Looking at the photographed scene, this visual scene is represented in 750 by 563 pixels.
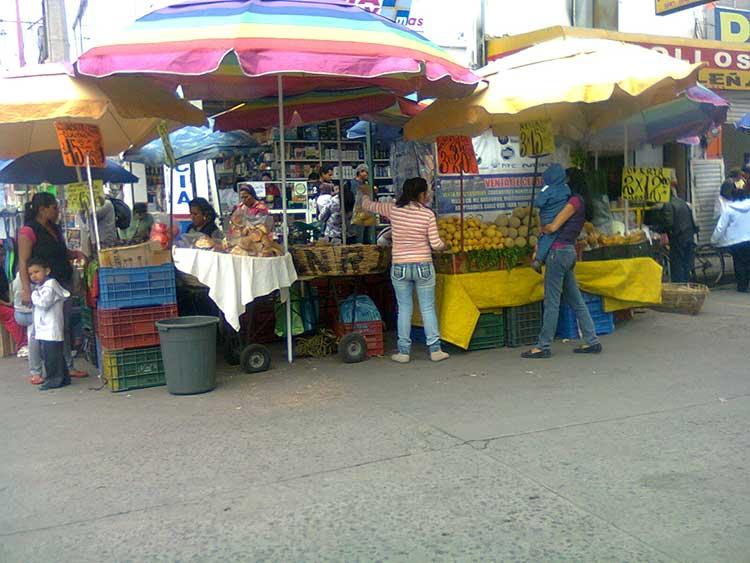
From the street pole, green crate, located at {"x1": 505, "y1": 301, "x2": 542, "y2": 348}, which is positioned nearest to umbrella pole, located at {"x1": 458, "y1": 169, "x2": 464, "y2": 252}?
green crate, located at {"x1": 505, "y1": 301, "x2": 542, "y2": 348}

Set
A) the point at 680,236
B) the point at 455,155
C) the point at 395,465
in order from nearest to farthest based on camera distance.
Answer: the point at 395,465 < the point at 455,155 < the point at 680,236

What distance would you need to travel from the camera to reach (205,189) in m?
13.6

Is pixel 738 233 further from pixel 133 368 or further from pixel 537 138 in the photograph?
pixel 133 368

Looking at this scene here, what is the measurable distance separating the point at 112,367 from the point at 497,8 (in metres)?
9.66

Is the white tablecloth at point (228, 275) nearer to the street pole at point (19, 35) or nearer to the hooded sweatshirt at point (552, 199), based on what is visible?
the hooded sweatshirt at point (552, 199)

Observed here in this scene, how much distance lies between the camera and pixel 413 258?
7.73m

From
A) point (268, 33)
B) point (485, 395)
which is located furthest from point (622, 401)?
point (268, 33)

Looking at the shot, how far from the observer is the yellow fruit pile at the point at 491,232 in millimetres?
8258

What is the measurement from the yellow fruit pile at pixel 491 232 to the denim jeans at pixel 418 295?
1.74ft

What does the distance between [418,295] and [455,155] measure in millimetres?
1579

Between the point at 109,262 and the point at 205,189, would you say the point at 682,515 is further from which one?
the point at 205,189

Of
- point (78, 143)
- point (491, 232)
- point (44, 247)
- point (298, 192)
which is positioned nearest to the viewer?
point (78, 143)

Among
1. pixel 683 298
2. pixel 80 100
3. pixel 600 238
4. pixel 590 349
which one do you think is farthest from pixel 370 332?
pixel 683 298

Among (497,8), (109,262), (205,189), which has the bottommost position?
(109,262)
